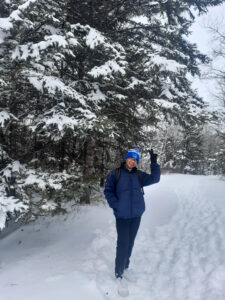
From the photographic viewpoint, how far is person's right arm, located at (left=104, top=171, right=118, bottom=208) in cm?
377

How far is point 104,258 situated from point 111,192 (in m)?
1.72

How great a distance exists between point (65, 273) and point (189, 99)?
5.77 metres

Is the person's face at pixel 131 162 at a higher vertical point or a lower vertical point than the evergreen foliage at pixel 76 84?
lower

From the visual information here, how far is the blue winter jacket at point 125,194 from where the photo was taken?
3777mm

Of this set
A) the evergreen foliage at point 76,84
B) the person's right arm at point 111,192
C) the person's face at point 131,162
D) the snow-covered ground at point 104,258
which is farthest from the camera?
the evergreen foliage at point 76,84

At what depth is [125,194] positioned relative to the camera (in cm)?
384

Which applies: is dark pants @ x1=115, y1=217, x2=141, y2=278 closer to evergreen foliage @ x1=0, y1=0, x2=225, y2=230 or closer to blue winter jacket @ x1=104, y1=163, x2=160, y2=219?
blue winter jacket @ x1=104, y1=163, x2=160, y2=219

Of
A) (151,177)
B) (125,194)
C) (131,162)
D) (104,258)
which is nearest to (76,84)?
(131,162)

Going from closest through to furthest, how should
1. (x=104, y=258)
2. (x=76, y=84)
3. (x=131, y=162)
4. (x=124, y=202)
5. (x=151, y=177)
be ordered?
(x=124, y=202), (x=131, y=162), (x=151, y=177), (x=104, y=258), (x=76, y=84)

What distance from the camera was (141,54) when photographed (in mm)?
6961

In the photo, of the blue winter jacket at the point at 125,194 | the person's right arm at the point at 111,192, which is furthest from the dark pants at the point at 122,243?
the person's right arm at the point at 111,192

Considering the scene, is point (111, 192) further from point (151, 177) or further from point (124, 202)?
point (151, 177)

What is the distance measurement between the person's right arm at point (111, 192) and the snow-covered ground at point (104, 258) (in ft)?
4.05

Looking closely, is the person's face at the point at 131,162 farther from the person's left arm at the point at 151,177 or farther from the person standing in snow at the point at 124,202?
the person's left arm at the point at 151,177
